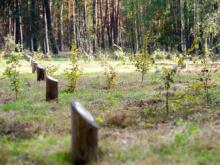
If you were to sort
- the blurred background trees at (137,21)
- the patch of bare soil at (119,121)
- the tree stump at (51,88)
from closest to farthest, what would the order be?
the patch of bare soil at (119,121)
the tree stump at (51,88)
the blurred background trees at (137,21)

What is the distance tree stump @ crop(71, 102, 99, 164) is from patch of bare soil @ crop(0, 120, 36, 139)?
180 centimetres

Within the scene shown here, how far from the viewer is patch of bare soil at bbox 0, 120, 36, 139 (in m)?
8.10

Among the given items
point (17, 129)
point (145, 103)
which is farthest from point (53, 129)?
point (145, 103)

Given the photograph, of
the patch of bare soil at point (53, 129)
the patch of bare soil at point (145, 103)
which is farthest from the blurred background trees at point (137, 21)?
the patch of bare soil at point (53, 129)

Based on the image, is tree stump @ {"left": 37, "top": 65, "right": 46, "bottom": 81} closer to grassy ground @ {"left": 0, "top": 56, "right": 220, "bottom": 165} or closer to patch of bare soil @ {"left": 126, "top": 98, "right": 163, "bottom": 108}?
grassy ground @ {"left": 0, "top": 56, "right": 220, "bottom": 165}

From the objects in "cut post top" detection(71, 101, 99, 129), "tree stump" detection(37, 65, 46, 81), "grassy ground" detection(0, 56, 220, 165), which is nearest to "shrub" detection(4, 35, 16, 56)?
"tree stump" detection(37, 65, 46, 81)

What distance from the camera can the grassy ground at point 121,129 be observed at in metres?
6.78

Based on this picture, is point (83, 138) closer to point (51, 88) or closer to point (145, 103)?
point (145, 103)

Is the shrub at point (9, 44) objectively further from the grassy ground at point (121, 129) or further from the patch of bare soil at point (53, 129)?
the patch of bare soil at point (53, 129)

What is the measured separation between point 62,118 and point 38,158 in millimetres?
2990

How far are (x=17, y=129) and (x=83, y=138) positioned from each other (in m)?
2.56

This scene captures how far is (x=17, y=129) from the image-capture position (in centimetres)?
850

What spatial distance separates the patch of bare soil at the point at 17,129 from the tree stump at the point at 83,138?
5.90 feet

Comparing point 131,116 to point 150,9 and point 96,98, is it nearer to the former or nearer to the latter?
point 96,98
